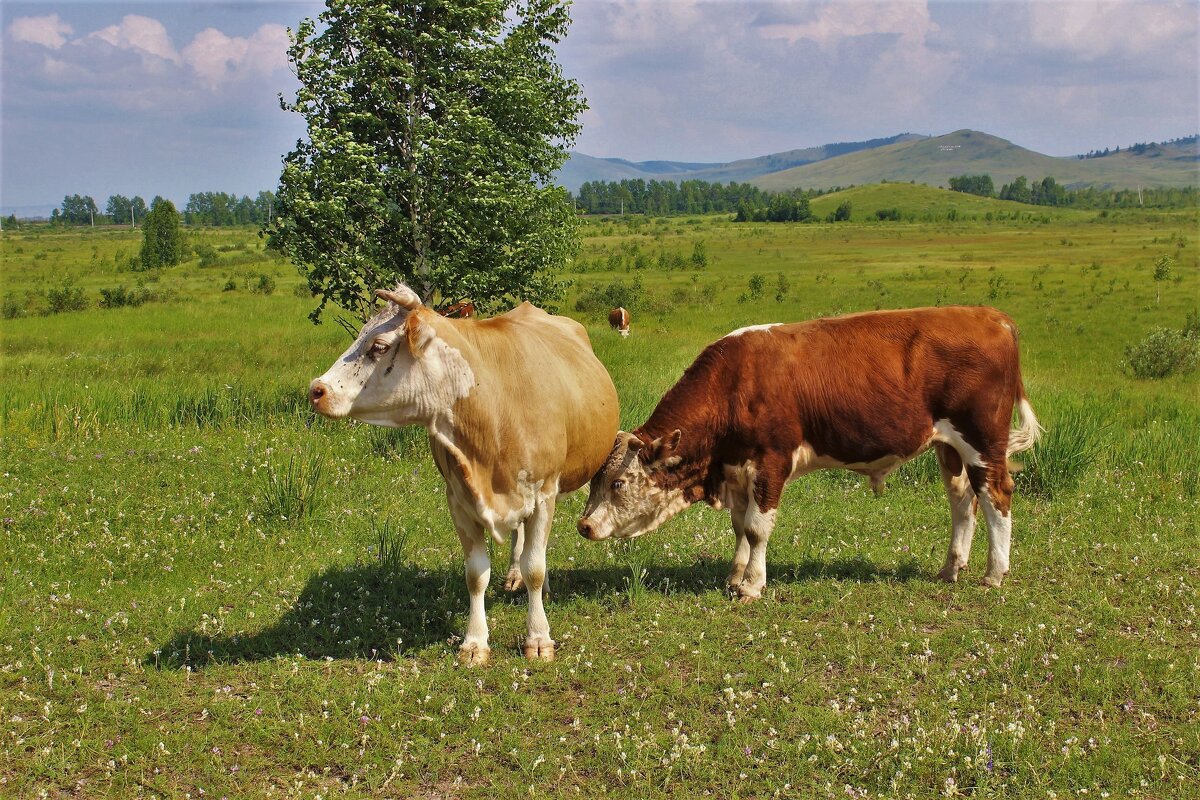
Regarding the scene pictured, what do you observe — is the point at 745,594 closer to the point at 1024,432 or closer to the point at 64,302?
the point at 1024,432

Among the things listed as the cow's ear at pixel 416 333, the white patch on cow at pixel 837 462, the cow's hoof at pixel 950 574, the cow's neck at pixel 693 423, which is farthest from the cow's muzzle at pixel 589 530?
the cow's hoof at pixel 950 574

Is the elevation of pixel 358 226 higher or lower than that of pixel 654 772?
higher

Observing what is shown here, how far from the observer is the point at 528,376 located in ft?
21.9

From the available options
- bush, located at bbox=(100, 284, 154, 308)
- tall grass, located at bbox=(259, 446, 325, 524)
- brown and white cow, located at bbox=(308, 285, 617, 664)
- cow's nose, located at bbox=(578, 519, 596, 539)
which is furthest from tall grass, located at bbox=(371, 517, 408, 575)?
bush, located at bbox=(100, 284, 154, 308)

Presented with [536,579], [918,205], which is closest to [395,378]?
[536,579]

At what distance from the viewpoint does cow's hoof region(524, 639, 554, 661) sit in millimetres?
6766

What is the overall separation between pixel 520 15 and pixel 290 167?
5.78 meters

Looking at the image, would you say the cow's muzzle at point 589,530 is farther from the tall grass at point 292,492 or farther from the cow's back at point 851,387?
the tall grass at point 292,492

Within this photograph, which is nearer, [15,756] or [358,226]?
[15,756]

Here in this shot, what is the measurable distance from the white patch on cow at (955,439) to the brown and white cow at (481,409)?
2995 millimetres

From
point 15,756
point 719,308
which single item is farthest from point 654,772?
point 719,308

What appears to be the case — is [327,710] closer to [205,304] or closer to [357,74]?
[357,74]

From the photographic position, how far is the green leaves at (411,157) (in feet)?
45.5

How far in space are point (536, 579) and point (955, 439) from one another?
388cm
